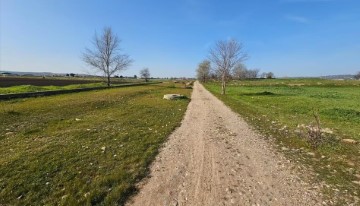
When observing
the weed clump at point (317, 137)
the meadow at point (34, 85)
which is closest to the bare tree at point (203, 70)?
the meadow at point (34, 85)

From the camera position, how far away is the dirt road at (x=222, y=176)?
16.4ft

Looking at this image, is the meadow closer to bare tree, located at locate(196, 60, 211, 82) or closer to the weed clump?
the weed clump

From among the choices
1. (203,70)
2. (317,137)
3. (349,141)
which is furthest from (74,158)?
(203,70)

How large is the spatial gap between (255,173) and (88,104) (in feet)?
53.7

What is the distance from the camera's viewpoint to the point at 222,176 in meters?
6.16

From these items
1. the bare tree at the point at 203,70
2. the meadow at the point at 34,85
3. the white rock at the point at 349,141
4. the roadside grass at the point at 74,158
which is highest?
the bare tree at the point at 203,70

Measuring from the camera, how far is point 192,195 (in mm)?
5133

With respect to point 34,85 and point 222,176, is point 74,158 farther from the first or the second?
point 34,85

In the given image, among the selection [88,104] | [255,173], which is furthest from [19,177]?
[88,104]

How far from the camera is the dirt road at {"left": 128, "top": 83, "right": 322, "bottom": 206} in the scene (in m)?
5.00

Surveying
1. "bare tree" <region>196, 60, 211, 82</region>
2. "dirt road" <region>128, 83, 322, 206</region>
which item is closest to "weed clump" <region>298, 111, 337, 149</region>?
"dirt road" <region>128, 83, 322, 206</region>

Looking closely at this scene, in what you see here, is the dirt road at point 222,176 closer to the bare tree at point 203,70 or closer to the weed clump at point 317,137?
the weed clump at point 317,137

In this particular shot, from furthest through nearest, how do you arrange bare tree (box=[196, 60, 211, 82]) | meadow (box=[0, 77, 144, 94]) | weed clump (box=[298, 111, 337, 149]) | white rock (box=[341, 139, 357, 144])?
bare tree (box=[196, 60, 211, 82]) < meadow (box=[0, 77, 144, 94]) < white rock (box=[341, 139, 357, 144]) < weed clump (box=[298, 111, 337, 149])

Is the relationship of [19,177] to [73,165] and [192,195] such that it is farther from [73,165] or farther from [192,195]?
[192,195]
